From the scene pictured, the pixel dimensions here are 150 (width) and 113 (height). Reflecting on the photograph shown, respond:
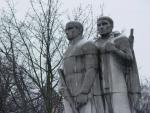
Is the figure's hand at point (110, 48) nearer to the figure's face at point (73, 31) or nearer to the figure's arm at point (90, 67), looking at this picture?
the figure's arm at point (90, 67)

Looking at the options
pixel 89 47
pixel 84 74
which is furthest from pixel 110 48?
pixel 84 74

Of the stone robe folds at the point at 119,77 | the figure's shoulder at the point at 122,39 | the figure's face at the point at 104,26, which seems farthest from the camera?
the figure's face at the point at 104,26

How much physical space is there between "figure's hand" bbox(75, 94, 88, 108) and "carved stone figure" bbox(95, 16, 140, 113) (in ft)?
1.39

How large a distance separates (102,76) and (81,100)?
671 mm

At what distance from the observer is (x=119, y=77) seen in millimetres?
8984

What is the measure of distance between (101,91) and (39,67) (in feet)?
49.9

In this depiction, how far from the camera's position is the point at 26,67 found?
2444 cm

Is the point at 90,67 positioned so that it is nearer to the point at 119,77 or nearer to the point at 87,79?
the point at 87,79

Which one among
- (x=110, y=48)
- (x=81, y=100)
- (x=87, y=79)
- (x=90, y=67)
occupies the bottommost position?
(x=81, y=100)

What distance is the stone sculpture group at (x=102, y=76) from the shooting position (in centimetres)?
890

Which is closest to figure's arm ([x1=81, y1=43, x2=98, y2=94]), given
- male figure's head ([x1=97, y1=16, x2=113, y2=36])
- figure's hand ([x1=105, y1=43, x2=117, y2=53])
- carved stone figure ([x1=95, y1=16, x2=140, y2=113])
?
carved stone figure ([x1=95, y1=16, x2=140, y2=113])

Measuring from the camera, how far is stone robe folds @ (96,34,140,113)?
886 centimetres

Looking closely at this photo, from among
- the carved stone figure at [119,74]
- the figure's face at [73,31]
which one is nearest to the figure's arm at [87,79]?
the carved stone figure at [119,74]

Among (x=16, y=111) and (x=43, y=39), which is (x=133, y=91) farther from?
(x=16, y=111)
